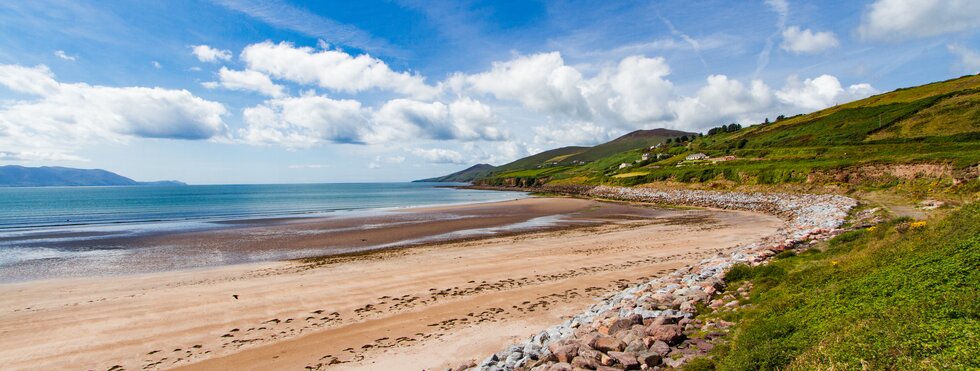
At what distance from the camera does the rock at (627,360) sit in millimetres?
7303

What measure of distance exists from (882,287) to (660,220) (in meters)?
36.7

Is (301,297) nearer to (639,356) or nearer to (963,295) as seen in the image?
(639,356)

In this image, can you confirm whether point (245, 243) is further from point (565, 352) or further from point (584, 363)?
point (584, 363)

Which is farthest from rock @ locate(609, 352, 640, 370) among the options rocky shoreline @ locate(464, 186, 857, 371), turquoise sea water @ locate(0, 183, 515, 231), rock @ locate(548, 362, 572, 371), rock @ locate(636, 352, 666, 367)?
turquoise sea water @ locate(0, 183, 515, 231)

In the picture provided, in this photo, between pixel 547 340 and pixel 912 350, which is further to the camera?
pixel 547 340

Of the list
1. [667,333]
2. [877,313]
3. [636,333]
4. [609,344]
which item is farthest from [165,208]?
[877,313]

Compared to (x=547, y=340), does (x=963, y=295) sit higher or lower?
higher

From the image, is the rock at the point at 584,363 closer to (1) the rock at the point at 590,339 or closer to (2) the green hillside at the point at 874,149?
(1) the rock at the point at 590,339

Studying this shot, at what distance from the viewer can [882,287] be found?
305 inches

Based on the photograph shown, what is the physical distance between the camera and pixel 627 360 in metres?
7.40

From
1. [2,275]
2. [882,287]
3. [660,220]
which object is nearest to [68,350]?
[2,275]

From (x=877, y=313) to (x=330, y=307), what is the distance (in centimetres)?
1547

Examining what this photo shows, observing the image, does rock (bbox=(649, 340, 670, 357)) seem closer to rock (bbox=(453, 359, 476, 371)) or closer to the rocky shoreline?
the rocky shoreline

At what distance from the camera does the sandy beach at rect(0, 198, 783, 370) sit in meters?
11.8
